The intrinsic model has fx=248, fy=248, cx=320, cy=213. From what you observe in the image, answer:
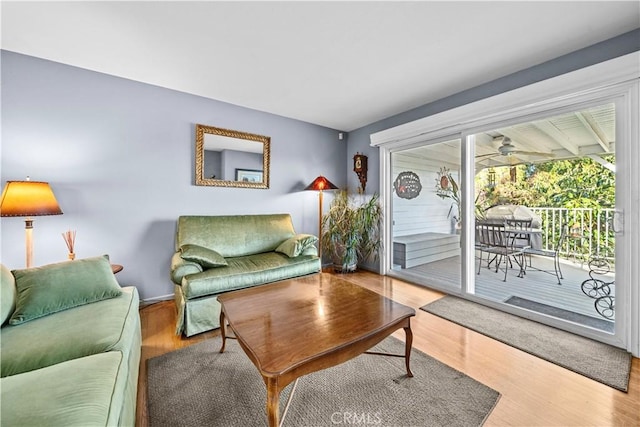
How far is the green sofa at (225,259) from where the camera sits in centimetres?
207

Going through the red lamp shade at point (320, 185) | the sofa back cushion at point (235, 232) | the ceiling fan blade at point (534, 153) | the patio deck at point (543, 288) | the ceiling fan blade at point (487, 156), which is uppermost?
the ceiling fan blade at point (487, 156)

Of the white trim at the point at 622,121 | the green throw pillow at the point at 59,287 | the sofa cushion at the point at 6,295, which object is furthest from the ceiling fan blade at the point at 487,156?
the sofa cushion at the point at 6,295

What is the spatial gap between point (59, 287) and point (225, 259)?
1.36 metres

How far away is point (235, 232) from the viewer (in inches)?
117

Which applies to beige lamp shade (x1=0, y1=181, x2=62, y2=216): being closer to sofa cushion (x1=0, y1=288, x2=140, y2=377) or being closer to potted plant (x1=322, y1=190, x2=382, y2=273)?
sofa cushion (x1=0, y1=288, x2=140, y2=377)

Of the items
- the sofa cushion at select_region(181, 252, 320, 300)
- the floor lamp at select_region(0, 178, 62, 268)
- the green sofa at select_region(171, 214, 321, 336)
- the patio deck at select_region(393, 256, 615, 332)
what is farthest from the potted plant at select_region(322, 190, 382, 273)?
the floor lamp at select_region(0, 178, 62, 268)

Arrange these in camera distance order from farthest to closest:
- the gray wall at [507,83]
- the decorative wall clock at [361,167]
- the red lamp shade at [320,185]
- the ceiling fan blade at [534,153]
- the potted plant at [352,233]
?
the decorative wall clock at [361,167]
the potted plant at [352,233]
the red lamp shade at [320,185]
the ceiling fan blade at [534,153]
the gray wall at [507,83]

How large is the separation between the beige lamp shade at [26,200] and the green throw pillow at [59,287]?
0.60 m

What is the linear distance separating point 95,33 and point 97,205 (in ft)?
4.97

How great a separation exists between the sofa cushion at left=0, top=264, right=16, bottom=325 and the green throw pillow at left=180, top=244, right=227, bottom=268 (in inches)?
38.2

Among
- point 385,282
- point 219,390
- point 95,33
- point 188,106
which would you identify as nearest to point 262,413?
point 219,390

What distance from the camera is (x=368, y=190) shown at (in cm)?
409

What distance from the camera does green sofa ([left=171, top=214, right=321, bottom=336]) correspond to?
207 cm

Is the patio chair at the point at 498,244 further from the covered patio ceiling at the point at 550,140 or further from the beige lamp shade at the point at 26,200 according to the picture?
the beige lamp shade at the point at 26,200
